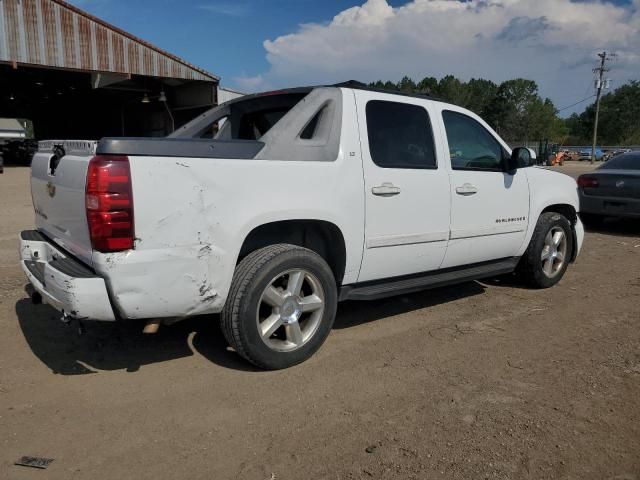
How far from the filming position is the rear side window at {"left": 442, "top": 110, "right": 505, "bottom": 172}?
175 inches

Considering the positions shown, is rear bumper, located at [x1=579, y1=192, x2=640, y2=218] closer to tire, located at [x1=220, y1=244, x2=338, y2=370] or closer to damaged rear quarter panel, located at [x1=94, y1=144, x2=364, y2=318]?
tire, located at [x1=220, y1=244, x2=338, y2=370]

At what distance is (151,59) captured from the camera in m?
20.2

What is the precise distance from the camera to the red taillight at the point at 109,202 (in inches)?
107

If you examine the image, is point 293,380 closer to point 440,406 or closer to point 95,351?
point 440,406

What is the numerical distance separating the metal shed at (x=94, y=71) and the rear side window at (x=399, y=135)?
18.2m

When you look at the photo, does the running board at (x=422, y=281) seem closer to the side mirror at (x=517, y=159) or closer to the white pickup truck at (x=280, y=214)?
the white pickup truck at (x=280, y=214)

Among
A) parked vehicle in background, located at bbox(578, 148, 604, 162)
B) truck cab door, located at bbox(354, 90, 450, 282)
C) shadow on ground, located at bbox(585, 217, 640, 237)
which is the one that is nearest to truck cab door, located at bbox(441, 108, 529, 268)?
truck cab door, located at bbox(354, 90, 450, 282)

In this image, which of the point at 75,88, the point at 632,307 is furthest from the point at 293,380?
the point at 75,88

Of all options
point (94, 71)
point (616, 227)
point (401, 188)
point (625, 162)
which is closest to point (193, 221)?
point (401, 188)

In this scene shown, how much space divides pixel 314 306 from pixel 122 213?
57.1 inches

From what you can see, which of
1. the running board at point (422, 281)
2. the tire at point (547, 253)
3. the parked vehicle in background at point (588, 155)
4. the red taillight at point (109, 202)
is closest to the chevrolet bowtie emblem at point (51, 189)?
the red taillight at point (109, 202)

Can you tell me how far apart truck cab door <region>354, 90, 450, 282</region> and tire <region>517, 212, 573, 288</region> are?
4.92ft

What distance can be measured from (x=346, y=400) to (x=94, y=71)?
781 inches

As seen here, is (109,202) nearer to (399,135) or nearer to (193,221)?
(193,221)
